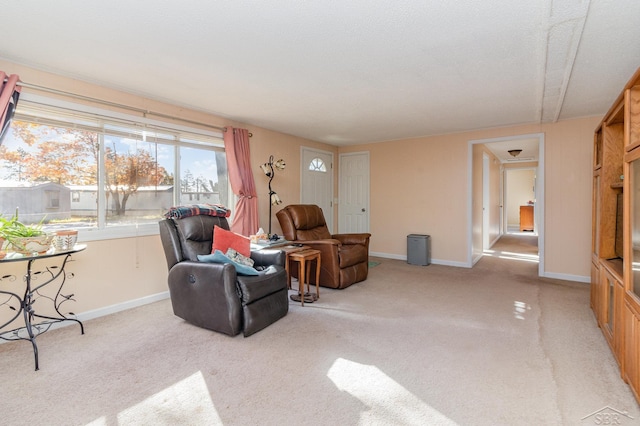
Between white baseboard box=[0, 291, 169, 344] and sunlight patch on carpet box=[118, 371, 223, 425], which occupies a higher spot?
white baseboard box=[0, 291, 169, 344]

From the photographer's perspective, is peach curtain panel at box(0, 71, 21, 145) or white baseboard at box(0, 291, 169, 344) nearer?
peach curtain panel at box(0, 71, 21, 145)

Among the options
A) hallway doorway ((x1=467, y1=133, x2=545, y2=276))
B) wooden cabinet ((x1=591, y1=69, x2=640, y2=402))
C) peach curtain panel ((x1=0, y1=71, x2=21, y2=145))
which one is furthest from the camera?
hallway doorway ((x1=467, y1=133, x2=545, y2=276))

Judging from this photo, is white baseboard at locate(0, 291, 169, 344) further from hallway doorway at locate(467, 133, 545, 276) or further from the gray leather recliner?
hallway doorway at locate(467, 133, 545, 276)

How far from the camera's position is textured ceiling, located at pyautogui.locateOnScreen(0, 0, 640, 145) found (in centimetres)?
194

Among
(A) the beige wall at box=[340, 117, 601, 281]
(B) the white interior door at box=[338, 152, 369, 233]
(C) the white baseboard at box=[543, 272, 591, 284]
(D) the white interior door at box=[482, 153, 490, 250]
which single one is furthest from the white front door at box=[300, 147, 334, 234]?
(C) the white baseboard at box=[543, 272, 591, 284]

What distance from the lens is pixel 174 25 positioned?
2088 mm

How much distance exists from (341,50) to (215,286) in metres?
2.12

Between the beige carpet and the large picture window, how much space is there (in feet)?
3.51

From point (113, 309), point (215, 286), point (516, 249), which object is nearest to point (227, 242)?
point (215, 286)

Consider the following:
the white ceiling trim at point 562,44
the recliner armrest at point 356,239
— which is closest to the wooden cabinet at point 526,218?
the white ceiling trim at point 562,44

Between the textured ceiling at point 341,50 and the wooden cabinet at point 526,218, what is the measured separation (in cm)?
769

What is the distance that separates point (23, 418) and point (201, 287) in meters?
1.23

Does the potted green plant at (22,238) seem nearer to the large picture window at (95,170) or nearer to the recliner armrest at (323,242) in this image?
the large picture window at (95,170)

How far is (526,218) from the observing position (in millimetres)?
10633
